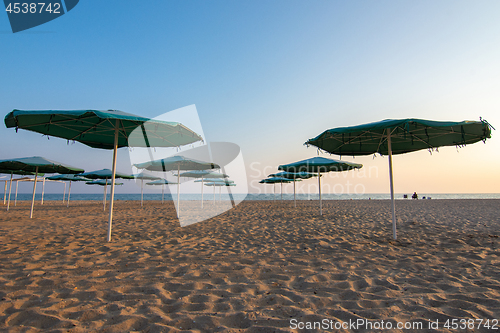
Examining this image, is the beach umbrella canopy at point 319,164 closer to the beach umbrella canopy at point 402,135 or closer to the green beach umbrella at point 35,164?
the beach umbrella canopy at point 402,135

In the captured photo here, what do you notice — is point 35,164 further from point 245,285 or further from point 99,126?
point 245,285

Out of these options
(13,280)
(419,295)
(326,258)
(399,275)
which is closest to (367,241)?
(326,258)

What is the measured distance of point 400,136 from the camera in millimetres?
5430

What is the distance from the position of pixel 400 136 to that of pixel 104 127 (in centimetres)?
666

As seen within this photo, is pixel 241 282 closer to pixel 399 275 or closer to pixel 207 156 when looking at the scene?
pixel 399 275

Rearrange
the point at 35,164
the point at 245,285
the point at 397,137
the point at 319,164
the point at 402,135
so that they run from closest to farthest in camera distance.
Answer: the point at 245,285
the point at 402,135
the point at 397,137
the point at 35,164
the point at 319,164

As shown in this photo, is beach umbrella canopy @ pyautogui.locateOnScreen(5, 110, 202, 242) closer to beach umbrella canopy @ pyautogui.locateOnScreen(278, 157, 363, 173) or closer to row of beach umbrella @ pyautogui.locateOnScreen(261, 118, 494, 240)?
row of beach umbrella @ pyautogui.locateOnScreen(261, 118, 494, 240)

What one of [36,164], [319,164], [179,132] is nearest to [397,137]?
[319,164]

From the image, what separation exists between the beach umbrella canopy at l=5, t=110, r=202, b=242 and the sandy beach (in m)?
1.63

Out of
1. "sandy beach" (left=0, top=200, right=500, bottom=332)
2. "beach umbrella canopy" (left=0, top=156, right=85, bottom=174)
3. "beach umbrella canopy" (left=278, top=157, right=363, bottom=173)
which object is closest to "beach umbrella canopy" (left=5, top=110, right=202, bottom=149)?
"sandy beach" (left=0, top=200, right=500, bottom=332)

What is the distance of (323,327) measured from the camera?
184 cm

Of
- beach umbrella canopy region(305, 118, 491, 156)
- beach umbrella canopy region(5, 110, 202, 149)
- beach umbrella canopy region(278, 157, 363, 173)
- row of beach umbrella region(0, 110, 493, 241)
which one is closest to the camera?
beach umbrella canopy region(5, 110, 202, 149)

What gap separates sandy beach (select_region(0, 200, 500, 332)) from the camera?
75.2 inches

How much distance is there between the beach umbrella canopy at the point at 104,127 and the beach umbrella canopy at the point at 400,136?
11.2ft
